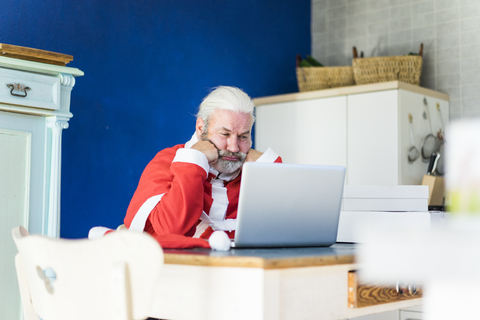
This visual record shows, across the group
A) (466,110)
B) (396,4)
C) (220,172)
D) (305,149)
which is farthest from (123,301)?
(396,4)

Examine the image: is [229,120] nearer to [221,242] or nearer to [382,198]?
[382,198]

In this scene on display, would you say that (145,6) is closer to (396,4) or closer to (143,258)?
(396,4)

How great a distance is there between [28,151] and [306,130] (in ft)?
5.58

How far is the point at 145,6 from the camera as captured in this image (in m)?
2.89

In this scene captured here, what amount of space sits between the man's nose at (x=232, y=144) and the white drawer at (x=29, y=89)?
67 centimetres

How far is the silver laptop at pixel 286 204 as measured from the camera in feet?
4.22

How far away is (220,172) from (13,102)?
77cm

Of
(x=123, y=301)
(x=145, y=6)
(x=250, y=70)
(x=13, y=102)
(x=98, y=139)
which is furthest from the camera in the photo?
(x=250, y=70)

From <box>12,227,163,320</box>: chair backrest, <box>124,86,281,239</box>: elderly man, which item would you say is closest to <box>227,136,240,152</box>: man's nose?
<box>124,86,281,239</box>: elderly man

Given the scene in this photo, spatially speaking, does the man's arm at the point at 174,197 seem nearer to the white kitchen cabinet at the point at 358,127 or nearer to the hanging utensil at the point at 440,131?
the white kitchen cabinet at the point at 358,127

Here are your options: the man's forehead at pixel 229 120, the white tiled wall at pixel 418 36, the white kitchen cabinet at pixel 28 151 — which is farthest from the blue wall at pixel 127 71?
the man's forehead at pixel 229 120

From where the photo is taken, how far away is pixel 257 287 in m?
1.00

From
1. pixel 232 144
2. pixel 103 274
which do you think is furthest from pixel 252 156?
pixel 103 274

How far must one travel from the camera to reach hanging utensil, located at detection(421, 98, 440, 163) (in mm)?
3023
